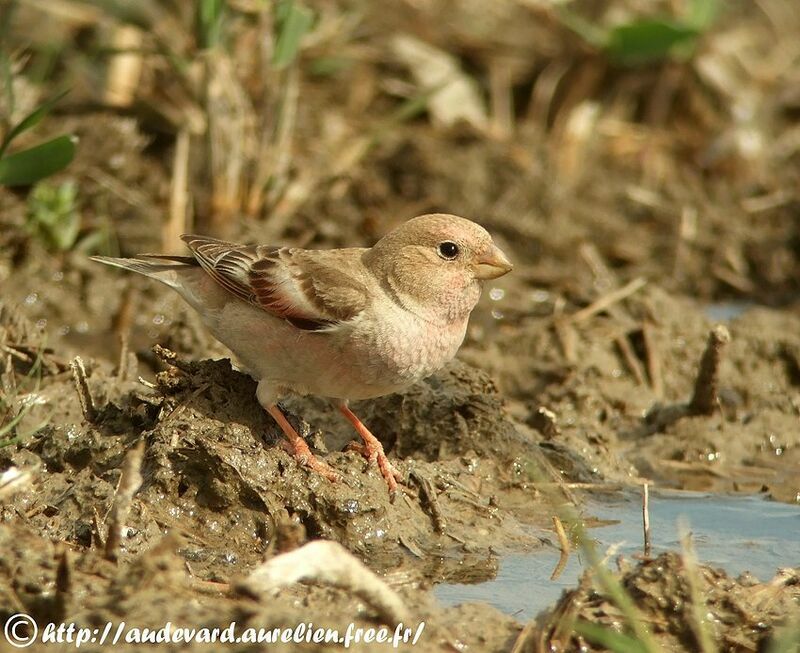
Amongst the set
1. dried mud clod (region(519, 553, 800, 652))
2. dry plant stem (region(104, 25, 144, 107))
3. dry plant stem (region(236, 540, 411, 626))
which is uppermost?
dry plant stem (region(236, 540, 411, 626))

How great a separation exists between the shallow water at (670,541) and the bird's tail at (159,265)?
2.22 metres

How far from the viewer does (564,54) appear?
11.0m

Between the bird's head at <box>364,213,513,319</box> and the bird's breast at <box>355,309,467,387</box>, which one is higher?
the bird's head at <box>364,213,513,319</box>

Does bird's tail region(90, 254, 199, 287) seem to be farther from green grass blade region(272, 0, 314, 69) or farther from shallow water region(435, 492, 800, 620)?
shallow water region(435, 492, 800, 620)

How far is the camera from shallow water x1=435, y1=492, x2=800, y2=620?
4.88 meters

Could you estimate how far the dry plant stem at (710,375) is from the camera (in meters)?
6.43

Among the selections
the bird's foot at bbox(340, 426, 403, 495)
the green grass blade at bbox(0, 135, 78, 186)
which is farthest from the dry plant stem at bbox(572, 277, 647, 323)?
the green grass blade at bbox(0, 135, 78, 186)

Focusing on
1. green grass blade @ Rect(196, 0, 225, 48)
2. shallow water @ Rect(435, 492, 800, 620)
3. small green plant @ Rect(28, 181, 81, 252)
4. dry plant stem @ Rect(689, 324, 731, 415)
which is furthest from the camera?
small green plant @ Rect(28, 181, 81, 252)

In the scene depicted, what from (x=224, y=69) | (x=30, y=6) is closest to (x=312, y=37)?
(x=224, y=69)

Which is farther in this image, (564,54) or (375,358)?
(564,54)

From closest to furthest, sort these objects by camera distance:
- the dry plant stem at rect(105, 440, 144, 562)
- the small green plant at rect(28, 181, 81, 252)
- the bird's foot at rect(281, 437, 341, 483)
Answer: the dry plant stem at rect(105, 440, 144, 562)
the bird's foot at rect(281, 437, 341, 483)
the small green plant at rect(28, 181, 81, 252)

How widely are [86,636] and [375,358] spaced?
202 centimetres

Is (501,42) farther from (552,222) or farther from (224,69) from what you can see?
(224,69)

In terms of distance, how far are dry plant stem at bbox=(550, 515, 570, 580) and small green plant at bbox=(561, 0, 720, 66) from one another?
604 cm
